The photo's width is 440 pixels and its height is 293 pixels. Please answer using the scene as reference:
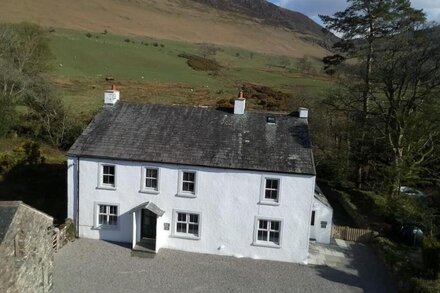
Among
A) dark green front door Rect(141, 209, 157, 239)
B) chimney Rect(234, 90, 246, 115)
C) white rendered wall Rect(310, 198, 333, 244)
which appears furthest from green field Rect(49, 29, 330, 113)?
A: white rendered wall Rect(310, 198, 333, 244)

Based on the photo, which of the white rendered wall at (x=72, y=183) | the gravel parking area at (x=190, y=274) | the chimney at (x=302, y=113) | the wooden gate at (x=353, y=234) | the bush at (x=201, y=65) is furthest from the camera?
the bush at (x=201, y=65)

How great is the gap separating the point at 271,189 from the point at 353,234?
746 cm

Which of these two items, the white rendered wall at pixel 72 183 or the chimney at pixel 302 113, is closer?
the white rendered wall at pixel 72 183

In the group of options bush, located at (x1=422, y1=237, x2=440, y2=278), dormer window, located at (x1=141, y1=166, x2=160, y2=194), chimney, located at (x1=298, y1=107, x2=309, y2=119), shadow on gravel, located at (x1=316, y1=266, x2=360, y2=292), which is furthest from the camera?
chimney, located at (x1=298, y1=107, x2=309, y2=119)

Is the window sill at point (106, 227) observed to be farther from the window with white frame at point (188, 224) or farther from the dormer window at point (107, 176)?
the window with white frame at point (188, 224)

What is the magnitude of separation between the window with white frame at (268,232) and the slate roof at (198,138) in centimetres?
296

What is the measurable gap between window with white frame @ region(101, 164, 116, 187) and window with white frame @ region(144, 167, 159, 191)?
177cm

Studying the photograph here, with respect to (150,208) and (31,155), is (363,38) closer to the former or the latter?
(150,208)

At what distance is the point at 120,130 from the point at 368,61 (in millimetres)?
21358

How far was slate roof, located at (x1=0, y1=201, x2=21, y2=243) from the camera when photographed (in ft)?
36.6

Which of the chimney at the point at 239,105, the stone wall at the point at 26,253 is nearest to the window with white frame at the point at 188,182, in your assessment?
the chimney at the point at 239,105

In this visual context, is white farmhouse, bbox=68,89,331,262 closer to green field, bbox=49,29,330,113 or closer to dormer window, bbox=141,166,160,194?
dormer window, bbox=141,166,160,194

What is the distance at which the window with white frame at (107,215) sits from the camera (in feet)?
84.1

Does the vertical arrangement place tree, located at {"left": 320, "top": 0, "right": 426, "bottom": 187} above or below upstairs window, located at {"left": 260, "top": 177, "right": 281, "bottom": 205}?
above
